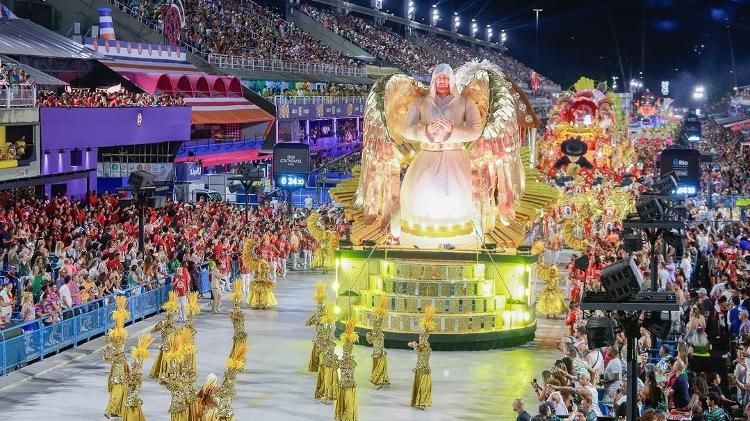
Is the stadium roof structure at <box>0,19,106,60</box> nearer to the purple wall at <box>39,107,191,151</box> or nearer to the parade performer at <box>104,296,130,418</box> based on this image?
the purple wall at <box>39,107,191,151</box>

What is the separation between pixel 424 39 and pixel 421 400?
332ft

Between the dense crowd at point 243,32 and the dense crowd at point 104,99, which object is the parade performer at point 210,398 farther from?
the dense crowd at point 243,32

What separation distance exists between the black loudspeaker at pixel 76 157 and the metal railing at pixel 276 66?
19.4 metres

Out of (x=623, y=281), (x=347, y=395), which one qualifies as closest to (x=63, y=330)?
(x=347, y=395)

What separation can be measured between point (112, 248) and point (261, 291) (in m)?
3.37

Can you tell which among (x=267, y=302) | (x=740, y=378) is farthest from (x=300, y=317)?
(x=740, y=378)

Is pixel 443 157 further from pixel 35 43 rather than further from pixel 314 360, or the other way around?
pixel 35 43

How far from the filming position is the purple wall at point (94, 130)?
3588 centimetres

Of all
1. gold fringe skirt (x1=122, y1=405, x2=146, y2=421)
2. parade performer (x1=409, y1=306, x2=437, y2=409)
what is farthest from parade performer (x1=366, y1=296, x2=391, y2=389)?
gold fringe skirt (x1=122, y1=405, x2=146, y2=421)

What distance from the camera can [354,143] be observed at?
7619 cm

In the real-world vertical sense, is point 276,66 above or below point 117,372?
above

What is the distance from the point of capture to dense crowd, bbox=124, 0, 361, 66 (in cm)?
5931

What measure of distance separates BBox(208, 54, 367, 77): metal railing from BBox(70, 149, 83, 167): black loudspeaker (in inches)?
762

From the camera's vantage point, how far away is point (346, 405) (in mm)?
17781
